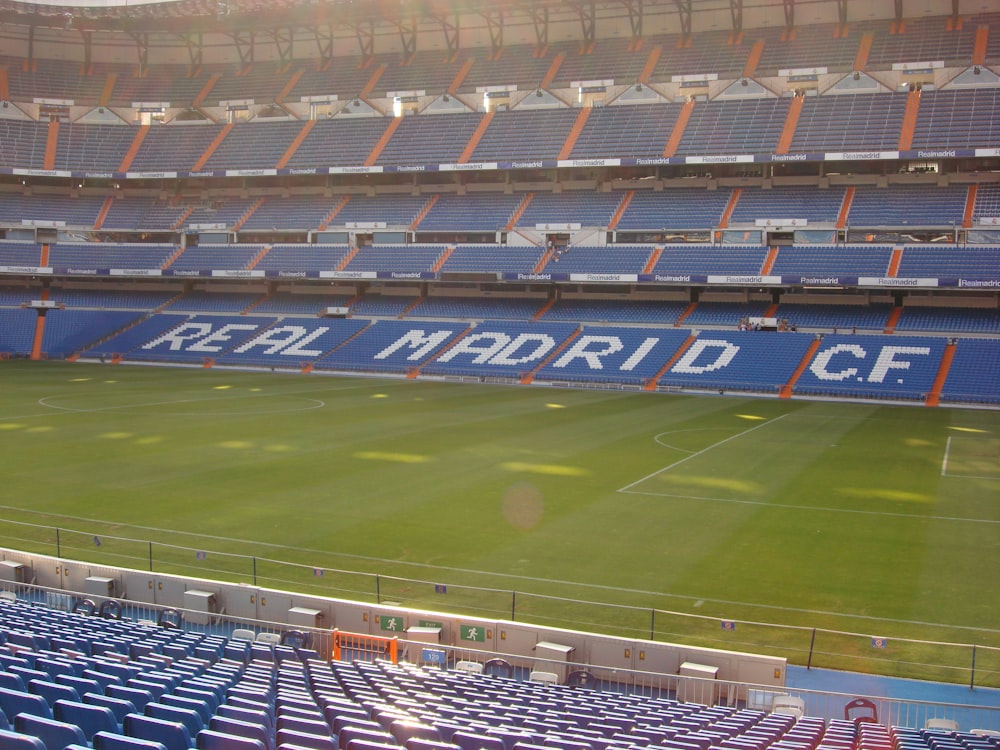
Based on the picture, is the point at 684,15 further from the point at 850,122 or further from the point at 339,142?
the point at 339,142

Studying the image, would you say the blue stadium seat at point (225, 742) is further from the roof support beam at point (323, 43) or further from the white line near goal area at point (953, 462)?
the roof support beam at point (323, 43)

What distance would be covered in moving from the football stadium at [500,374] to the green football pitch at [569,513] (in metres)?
0.16

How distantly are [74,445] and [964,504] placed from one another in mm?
28332

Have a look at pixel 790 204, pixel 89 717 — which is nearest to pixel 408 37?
pixel 790 204

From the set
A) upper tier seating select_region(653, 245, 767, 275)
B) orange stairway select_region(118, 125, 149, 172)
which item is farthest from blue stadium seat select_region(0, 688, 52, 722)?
orange stairway select_region(118, 125, 149, 172)

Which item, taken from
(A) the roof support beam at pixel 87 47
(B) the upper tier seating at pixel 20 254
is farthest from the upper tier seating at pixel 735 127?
(A) the roof support beam at pixel 87 47

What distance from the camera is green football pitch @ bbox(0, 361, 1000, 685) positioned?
17609 millimetres

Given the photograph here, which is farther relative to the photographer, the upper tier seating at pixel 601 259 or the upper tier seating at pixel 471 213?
the upper tier seating at pixel 471 213

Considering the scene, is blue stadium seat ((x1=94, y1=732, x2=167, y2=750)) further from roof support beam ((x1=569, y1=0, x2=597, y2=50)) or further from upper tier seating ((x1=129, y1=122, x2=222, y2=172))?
upper tier seating ((x1=129, y1=122, x2=222, y2=172))

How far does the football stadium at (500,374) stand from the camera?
13102 mm

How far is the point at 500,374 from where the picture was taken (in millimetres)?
57531

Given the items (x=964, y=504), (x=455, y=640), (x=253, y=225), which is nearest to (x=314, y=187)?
(x=253, y=225)

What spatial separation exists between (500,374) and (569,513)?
33.5 meters

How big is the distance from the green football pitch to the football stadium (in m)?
0.16
